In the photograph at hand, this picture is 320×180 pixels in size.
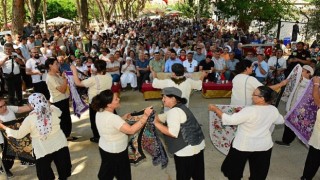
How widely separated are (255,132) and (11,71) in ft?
22.2

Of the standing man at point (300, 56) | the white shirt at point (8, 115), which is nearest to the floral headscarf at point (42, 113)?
the white shirt at point (8, 115)

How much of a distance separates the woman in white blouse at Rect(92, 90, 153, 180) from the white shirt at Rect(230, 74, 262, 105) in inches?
75.2

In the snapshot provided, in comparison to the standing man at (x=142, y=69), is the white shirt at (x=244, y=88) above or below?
above

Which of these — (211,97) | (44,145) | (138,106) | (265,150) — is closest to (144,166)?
(44,145)

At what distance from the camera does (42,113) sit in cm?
395

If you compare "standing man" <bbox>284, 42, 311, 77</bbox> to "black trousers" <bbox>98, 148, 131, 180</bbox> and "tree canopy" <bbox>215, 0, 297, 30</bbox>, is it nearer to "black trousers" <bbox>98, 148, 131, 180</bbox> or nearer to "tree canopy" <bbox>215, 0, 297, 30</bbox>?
"tree canopy" <bbox>215, 0, 297, 30</bbox>

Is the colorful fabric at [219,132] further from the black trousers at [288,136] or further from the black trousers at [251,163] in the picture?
the black trousers at [288,136]

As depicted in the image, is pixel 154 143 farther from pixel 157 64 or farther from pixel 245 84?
pixel 157 64

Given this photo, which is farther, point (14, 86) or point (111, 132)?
point (14, 86)

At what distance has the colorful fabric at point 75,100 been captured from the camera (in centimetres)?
607

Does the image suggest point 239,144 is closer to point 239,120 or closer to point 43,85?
point 239,120

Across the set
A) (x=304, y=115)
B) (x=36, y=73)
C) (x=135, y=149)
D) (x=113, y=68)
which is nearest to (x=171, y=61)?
(x=113, y=68)

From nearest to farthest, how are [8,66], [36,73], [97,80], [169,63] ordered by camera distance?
[97,80], [36,73], [8,66], [169,63]

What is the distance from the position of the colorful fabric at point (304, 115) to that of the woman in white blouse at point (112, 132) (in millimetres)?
2911
